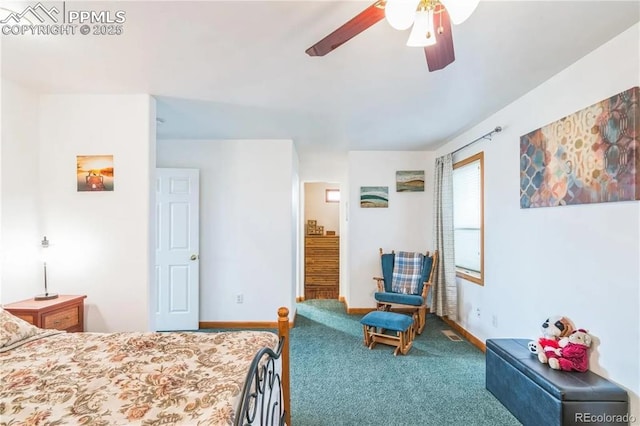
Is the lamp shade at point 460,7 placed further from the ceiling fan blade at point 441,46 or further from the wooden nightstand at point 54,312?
the wooden nightstand at point 54,312

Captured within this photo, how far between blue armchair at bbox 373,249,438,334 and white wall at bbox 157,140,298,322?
4.18 feet

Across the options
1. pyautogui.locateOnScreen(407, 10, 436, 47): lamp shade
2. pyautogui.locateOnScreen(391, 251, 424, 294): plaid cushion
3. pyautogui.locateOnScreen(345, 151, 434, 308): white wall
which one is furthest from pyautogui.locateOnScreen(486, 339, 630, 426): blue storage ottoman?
pyautogui.locateOnScreen(345, 151, 434, 308): white wall

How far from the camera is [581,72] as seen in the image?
6.78 feet

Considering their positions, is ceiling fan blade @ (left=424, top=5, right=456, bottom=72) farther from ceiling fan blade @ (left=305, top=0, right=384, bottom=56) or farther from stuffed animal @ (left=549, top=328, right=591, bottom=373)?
stuffed animal @ (left=549, top=328, right=591, bottom=373)

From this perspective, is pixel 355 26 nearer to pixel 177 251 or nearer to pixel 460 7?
pixel 460 7

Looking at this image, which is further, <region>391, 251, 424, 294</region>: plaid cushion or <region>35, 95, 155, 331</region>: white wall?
<region>391, 251, 424, 294</region>: plaid cushion

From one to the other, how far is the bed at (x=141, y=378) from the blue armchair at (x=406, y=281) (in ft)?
7.23

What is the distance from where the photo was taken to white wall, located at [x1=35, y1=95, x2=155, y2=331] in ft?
8.59

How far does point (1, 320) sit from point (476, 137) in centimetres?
420

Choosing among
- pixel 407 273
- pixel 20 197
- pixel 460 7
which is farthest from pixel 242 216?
pixel 460 7

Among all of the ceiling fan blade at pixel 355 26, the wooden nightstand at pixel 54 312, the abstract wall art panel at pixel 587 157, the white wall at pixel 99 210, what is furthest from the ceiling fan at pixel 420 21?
the wooden nightstand at pixel 54 312

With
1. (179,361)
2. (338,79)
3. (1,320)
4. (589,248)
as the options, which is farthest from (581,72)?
(1,320)

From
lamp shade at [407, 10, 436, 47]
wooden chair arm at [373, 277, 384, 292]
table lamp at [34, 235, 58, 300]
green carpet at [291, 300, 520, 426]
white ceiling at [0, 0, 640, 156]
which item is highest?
white ceiling at [0, 0, 640, 156]

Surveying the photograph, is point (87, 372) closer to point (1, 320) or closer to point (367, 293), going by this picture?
point (1, 320)
